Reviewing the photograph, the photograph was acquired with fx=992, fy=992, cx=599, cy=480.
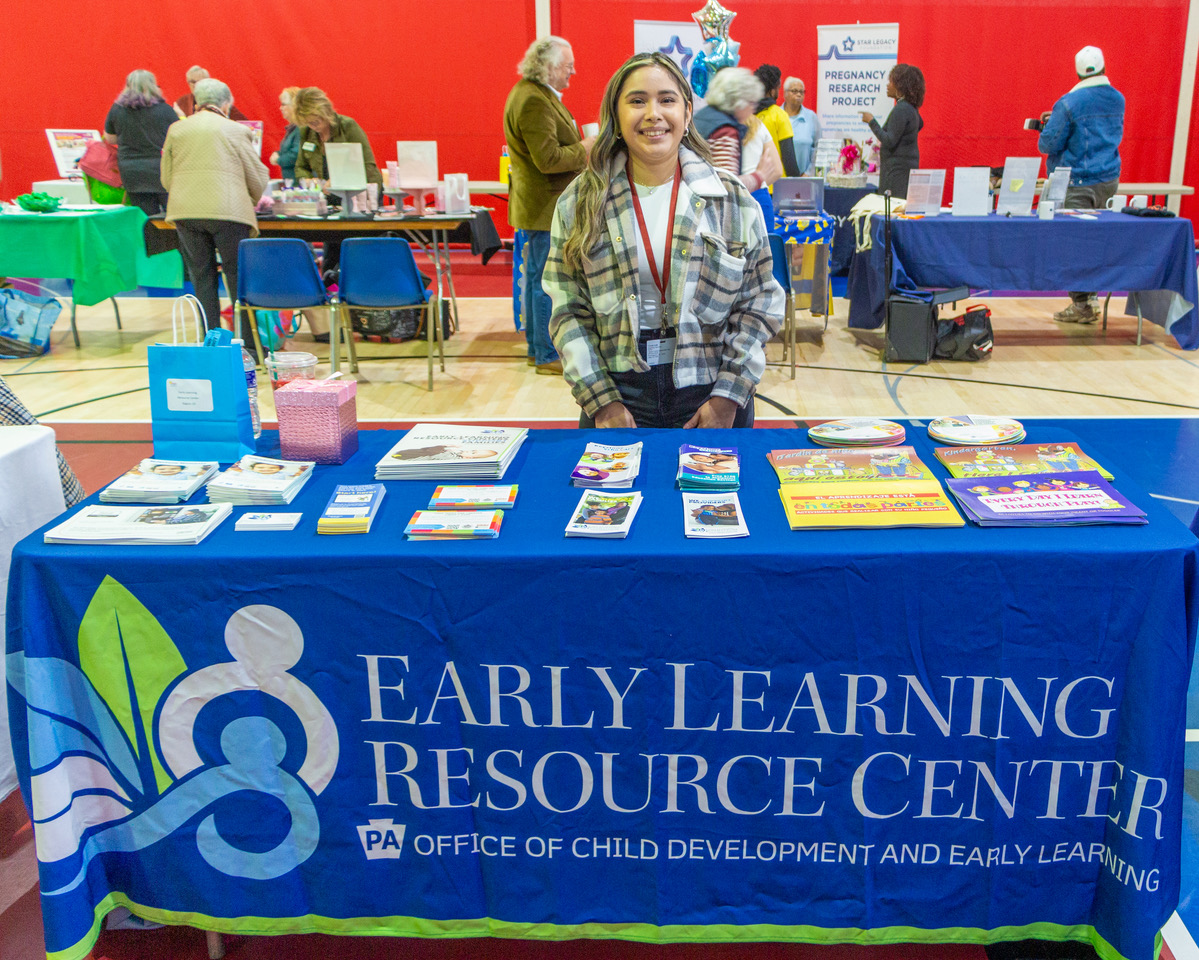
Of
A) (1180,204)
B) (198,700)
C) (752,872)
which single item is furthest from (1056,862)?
(1180,204)

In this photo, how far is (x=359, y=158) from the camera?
5609mm

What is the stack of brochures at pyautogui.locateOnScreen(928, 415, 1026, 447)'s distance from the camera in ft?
6.09

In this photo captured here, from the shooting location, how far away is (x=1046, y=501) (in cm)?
153

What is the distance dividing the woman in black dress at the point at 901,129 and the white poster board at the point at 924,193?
2.91 ft

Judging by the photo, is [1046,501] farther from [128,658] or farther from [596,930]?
[128,658]

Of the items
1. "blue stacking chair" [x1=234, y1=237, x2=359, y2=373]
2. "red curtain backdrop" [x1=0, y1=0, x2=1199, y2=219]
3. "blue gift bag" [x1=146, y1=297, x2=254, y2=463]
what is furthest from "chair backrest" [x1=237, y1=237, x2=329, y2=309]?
"red curtain backdrop" [x1=0, y1=0, x2=1199, y2=219]

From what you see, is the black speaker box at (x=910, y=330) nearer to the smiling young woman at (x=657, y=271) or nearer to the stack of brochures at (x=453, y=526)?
the smiling young woman at (x=657, y=271)

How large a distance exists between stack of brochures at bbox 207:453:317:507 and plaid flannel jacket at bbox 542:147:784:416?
2.38ft

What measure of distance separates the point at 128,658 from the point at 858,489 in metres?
1.16

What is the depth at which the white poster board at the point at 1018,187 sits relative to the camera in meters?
5.67

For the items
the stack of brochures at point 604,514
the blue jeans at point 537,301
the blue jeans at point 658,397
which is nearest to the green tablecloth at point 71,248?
the blue jeans at point 537,301

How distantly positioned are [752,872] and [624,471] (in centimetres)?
69

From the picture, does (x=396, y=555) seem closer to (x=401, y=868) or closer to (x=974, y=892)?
(x=401, y=868)

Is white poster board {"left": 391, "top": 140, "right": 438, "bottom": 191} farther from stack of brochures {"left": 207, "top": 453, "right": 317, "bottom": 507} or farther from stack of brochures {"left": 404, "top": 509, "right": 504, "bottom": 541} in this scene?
stack of brochures {"left": 404, "top": 509, "right": 504, "bottom": 541}
